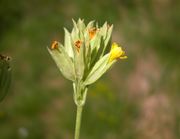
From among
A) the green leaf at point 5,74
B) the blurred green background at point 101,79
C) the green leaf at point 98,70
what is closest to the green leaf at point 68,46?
the green leaf at point 98,70

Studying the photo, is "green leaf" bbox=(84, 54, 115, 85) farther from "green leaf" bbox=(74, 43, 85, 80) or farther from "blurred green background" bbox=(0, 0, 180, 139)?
"blurred green background" bbox=(0, 0, 180, 139)

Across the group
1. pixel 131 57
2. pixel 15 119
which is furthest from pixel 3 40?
pixel 131 57

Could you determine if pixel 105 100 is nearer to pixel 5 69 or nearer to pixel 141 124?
pixel 141 124

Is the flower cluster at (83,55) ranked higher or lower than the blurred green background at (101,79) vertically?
lower

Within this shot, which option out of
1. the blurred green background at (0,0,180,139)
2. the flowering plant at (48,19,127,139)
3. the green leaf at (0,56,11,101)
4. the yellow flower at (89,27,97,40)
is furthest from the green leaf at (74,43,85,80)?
the blurred green background at (0,0,180,139)

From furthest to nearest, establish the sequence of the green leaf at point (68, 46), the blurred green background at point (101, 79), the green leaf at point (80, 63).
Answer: the blurred green background at point (101, 79), the green leaf at point (68, 46), the green leaf at point (80, 63)

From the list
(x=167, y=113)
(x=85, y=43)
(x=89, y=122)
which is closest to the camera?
(x=85, y=43)

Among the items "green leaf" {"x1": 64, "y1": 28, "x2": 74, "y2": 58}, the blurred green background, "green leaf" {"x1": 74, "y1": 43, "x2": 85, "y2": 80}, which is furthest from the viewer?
the blurred green background

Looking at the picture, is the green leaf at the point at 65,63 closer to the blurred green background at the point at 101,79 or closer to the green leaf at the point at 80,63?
the green leaf at the point at 80,63
